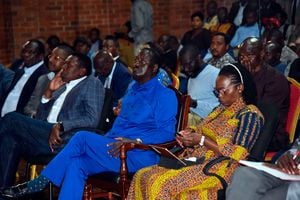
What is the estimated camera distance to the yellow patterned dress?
14.6 ft

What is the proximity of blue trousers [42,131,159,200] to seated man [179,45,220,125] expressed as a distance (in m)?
0.98

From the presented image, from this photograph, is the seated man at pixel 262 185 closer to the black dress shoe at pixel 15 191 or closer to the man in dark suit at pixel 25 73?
the black dress shoe at pixel 15 191

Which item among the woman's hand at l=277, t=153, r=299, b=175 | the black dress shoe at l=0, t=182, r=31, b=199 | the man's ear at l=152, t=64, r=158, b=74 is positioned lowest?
the black dress shoe at l=0, t=182, r=31, b=199

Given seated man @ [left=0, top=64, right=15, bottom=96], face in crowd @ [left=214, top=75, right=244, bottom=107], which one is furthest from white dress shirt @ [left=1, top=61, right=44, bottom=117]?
face in crowd @ [left=214, top=75, right=244, bottom=107]

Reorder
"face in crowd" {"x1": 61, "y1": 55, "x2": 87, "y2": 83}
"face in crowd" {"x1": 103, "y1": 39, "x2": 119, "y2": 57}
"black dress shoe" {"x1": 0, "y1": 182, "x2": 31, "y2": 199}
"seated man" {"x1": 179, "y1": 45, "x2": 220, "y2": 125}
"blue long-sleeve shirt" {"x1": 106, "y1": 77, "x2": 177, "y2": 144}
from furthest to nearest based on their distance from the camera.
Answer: "face in crowd" {"x1": 103, "y1": 39, "x2": 119, "y2": 57} → "seated man" {"x1": 179, "y1": 45, "x2": 220, "y2": 125} → "face in crowd" {"x1": 61, "y1": 55, "x2": 87, "y2": 83} → "black dress shoe" {"x1": 0, "y1": 182, "x2": 31, "y2": 199} → "blue long-sleeve shirt" {"x1": 106, "y1": 77, "x2": 177, "y2": 144}

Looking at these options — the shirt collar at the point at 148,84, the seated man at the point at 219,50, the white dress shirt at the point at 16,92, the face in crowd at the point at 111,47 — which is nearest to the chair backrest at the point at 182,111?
the shirt collar at the point at 148,84

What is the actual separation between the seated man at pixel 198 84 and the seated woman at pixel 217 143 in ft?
3.87

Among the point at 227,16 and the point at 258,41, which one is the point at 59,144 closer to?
the point at 258,41

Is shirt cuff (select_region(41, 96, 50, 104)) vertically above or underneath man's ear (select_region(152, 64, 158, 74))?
underneath

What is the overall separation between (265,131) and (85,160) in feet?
4.31

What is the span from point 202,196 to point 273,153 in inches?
36.6

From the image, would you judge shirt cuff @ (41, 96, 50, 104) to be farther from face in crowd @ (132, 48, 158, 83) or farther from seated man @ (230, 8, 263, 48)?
seated man @ (230, 8, 263, 48)

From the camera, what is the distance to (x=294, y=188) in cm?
412

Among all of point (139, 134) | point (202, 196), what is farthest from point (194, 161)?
point (139, 134)
